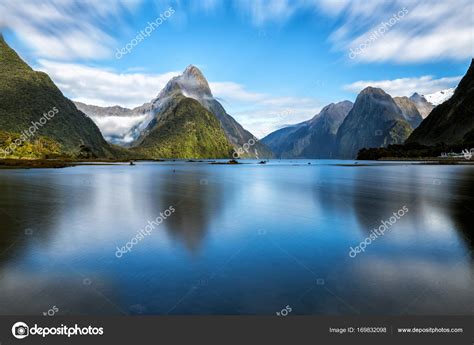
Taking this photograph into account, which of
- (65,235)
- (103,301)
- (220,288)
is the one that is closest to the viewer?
(103,301)

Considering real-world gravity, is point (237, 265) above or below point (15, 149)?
below

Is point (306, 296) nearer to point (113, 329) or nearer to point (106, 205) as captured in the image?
point (113, 329)

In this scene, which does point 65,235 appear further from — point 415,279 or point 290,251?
point 415,279

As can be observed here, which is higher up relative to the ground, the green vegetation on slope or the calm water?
the green vegetation on slope

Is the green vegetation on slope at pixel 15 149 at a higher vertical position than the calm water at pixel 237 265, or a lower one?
higher

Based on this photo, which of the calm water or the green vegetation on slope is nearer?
the calm water

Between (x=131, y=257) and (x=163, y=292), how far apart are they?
5.43 metres

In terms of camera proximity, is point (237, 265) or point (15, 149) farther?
point (15, 149)

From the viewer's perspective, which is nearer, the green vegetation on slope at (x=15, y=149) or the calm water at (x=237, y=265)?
the calm water at (x=237, y=265)

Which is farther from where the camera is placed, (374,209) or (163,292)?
(374,209)

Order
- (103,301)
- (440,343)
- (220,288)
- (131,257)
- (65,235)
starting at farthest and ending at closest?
(65,235) < (131,257) < (220,288) < (103,301) < (440,343)

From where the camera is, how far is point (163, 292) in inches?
491

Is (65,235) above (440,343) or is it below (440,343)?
above

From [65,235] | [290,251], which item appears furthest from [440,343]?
[65,235]
